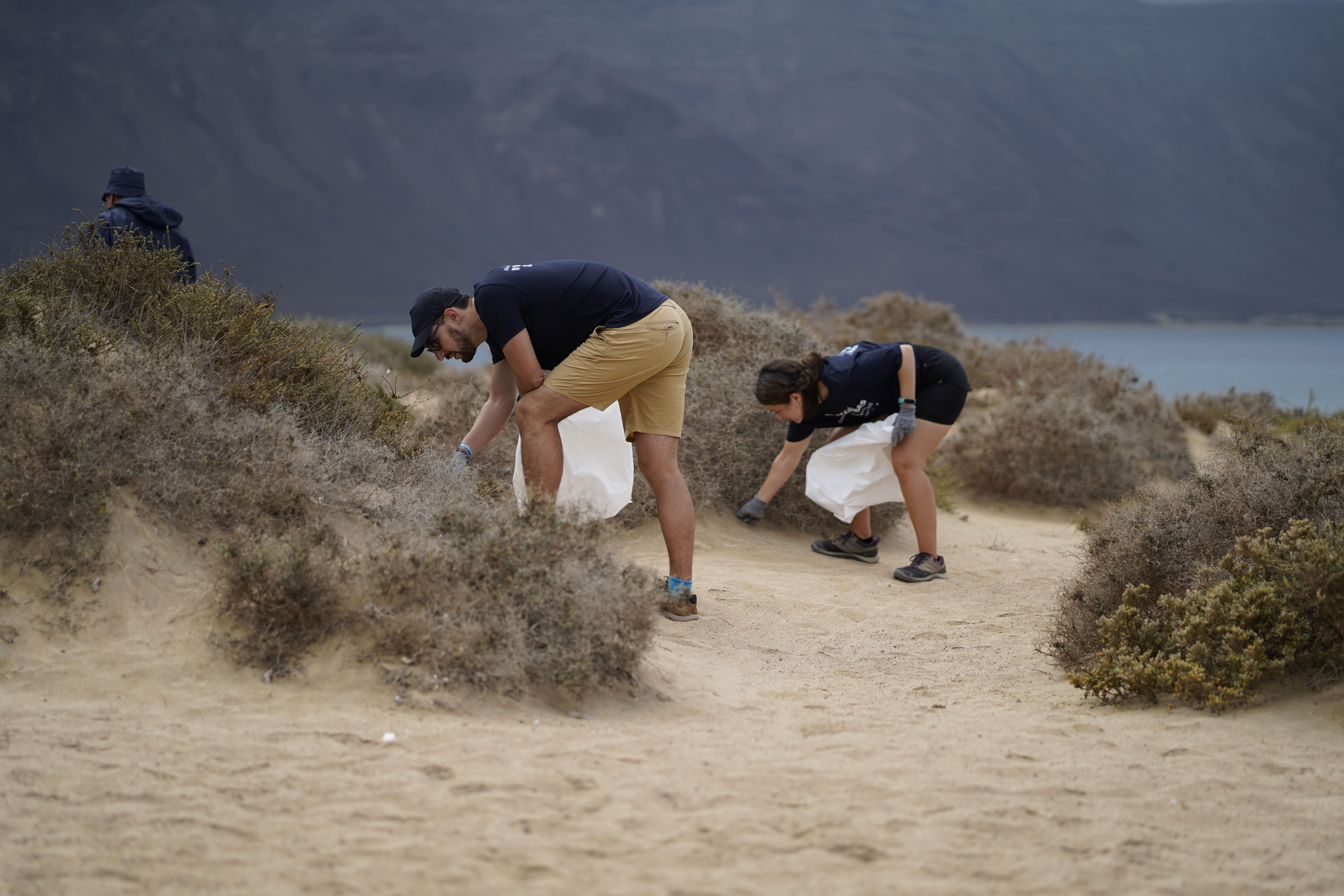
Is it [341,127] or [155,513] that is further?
[341,127]

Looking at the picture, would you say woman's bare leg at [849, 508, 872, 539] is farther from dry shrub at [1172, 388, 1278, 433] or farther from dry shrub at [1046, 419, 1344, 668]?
dry shrub at [1172, 388, 1278, 433]

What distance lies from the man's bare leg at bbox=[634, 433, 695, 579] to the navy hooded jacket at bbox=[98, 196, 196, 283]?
2.84 metres

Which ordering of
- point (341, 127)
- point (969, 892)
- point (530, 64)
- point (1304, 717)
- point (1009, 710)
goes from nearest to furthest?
point (969, 892) < point (1304, 717) < point (1009, 710) < point (341, 127) < point (530, 64)

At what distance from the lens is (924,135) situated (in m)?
78.9

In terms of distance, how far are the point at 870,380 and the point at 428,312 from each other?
2574 millimetres

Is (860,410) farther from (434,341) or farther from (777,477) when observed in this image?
(434,341)

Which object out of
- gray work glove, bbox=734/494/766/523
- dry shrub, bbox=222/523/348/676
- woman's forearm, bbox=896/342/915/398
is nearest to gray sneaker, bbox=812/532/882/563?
gray work glove, bbox=734/494/766/523

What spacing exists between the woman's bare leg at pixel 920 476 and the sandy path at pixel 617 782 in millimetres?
1967

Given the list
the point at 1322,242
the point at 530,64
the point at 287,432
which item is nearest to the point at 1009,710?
the point at 287,432

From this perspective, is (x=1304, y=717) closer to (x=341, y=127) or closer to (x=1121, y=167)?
(x=341, y=127)

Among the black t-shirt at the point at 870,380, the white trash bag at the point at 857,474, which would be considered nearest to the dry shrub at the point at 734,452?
the white trash bag at the point at 857,474

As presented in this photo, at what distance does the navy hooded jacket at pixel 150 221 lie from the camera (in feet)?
17.7

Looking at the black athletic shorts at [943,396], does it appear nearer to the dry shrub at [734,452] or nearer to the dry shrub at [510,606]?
the dry shrub at [734,452]

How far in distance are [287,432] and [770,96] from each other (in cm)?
7975
